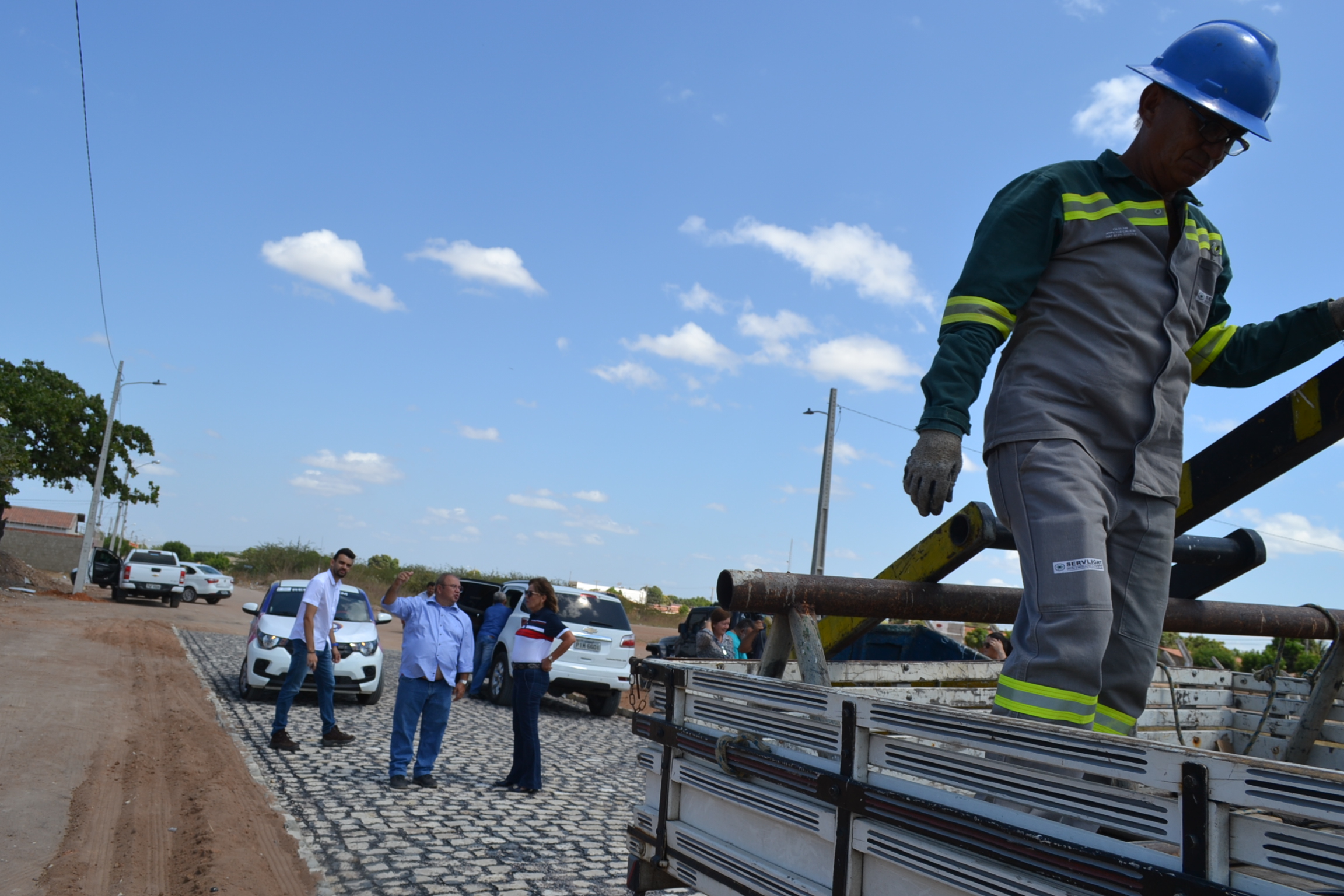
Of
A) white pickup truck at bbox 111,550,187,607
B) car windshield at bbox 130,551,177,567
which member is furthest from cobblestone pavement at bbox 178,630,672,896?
car windshield at bbox 130,551,177,567

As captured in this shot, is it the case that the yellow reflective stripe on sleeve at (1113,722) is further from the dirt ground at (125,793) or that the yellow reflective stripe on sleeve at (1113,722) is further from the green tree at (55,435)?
the green tree at (55,435)

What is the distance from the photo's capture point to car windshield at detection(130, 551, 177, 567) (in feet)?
106

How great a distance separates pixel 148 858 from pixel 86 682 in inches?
325

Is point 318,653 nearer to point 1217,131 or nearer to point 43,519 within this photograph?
point 1217,131

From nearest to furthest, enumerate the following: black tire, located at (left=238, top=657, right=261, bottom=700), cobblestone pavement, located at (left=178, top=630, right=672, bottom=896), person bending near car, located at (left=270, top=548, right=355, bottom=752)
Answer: cobblestone pavement, located at (left=178, top=630, right=672, bottom=896)
person bending near car, located at (left=270, top=548, right=355, bottom=752)
black tire, located at (left=238, top=657, right=261, bottom=700)

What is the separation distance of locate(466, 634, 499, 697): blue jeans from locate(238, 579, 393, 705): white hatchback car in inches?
54.8

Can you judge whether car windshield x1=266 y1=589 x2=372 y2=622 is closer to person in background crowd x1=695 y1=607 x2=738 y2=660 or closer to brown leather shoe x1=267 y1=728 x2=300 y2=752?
brown leather shoe x1=267 y1=728 x2=300 y2=752

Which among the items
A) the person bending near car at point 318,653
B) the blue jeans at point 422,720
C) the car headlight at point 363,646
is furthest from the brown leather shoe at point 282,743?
the car headlight at point 363,646

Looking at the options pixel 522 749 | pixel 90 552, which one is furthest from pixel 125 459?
pixel 522 749

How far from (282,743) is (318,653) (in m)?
1.23

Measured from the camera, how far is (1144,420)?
2275mm

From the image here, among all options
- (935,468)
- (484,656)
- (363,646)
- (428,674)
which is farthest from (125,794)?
(484,656)

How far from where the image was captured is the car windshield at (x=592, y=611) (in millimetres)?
13641

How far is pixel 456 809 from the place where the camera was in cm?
697
